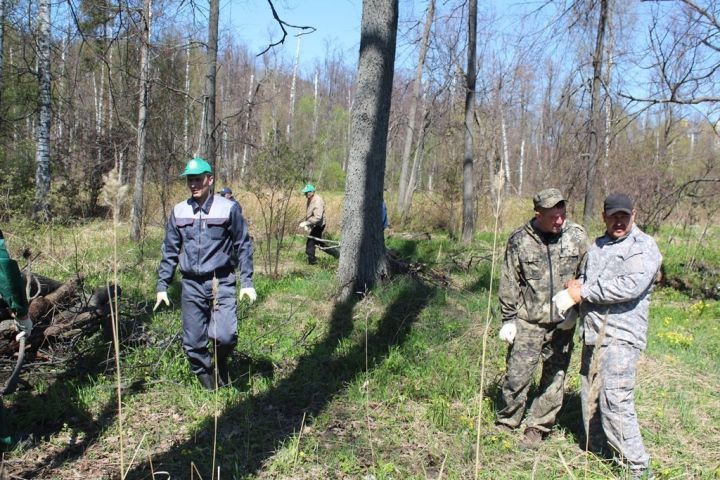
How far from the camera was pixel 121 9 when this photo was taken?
443 centimetres

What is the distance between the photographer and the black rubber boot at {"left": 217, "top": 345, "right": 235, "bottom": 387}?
4098 millimetres

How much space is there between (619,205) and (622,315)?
689mm

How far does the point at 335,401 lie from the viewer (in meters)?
4.12

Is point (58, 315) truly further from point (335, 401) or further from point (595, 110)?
point (595, 110)

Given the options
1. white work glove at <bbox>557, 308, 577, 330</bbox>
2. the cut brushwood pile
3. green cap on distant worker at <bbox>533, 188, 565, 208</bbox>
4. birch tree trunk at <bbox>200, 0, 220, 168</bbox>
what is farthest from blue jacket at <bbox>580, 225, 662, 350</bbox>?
birch tree trunk at <bbox>200, 0, 220, 168</bbox>

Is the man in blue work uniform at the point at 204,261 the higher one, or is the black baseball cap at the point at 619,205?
the black baseball cap at the point at 619,205

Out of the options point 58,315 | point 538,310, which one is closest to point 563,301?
point 538,310

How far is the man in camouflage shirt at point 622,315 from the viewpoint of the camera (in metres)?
2.97

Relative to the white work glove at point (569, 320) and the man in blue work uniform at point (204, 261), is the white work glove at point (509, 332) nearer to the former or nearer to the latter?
the white work glove at point (569, 320)

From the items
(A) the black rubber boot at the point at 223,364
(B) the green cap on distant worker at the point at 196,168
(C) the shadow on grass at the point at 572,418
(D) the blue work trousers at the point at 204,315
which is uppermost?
(B) the green cap on distant worker at the point at 196,168

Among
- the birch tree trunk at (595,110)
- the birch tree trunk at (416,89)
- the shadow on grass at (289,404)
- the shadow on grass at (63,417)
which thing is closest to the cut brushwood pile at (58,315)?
the shadow on grass at (63,417)

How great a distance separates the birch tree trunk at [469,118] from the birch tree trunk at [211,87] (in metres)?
5.74

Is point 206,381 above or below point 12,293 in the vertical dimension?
below

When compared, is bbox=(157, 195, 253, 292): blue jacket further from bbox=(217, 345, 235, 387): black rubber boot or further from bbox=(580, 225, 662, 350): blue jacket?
bbox=(580, 225, 662, 350): blue jacket
